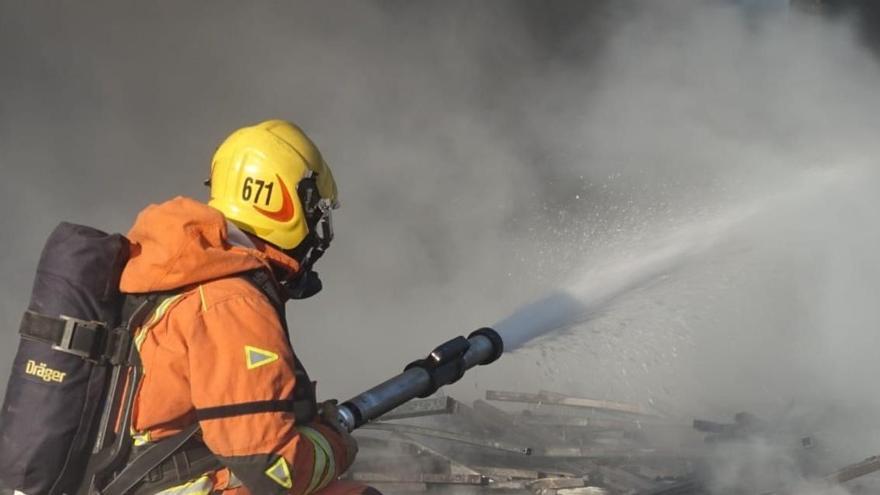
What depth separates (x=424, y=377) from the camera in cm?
265

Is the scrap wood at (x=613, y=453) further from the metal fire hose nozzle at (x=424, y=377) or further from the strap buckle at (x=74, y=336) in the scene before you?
the strap buckle at (x=74, y=336)

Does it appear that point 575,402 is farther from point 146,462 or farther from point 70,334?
point 70,334

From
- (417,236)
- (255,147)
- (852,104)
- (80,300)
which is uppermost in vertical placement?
(852,104)

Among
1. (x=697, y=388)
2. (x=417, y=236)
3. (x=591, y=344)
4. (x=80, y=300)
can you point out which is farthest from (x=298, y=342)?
(x=80, y=300)

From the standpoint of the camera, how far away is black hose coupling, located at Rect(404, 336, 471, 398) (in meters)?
2.68

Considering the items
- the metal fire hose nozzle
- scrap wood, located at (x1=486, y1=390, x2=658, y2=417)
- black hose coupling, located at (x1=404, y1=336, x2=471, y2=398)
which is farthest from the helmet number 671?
scrap wood, located at (x1=486, y1=390, x2=658, y2=417)

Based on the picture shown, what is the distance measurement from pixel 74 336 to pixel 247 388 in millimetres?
351

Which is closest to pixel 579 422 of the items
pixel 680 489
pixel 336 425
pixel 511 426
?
pixel 511 426

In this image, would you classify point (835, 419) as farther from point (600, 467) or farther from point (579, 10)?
point (579, 10)

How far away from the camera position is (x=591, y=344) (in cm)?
588

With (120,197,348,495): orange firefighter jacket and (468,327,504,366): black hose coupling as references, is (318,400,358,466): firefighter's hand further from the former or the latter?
(468,327,504,366): black hose coupling

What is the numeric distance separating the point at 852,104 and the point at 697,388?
215 cm

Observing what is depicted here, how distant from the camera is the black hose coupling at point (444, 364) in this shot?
8.79 feet

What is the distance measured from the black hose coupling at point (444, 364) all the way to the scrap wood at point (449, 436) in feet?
4.99
